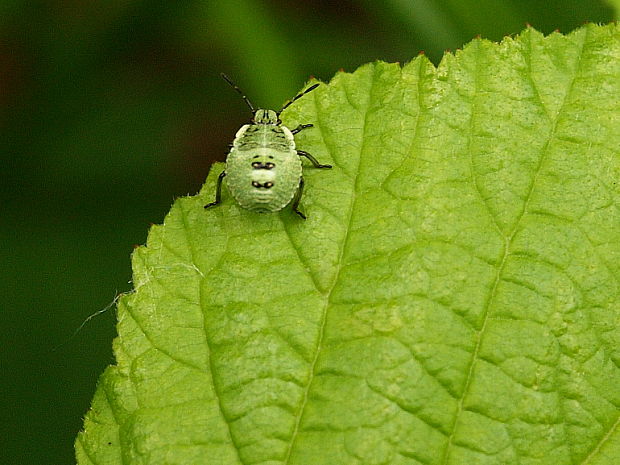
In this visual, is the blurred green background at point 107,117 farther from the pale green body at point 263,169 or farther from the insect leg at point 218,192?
the insect leg at point 218,192

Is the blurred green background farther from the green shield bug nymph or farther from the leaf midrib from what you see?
the leaf midrib

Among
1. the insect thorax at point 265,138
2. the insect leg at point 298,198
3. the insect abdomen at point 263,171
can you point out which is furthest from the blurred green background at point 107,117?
the insect leg at point 298,198

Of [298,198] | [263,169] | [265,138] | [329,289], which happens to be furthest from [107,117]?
[329,289]

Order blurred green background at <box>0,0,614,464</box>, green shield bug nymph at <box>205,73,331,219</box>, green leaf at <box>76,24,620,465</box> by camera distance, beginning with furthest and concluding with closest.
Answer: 1. blurred green background at <box>0,0,614,464</box>
2. green shield bug nymph at <box>205,73,331,219</box>
3. green leaf at <box>76,24,620,465</box>

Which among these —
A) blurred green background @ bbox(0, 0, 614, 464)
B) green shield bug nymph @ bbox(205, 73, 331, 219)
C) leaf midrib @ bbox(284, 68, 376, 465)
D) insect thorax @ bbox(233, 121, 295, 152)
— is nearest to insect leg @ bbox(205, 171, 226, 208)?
green shield bug nymph @ bbox(205, 73, 331, 219)

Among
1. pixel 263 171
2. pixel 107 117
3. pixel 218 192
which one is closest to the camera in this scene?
pixel 218 192

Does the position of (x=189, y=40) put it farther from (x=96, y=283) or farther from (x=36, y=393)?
(x=36, y=393)

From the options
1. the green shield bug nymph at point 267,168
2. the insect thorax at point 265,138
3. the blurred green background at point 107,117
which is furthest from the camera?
the blurred green background at point 107,117

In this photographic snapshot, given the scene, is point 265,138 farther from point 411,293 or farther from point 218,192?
point 411,293
